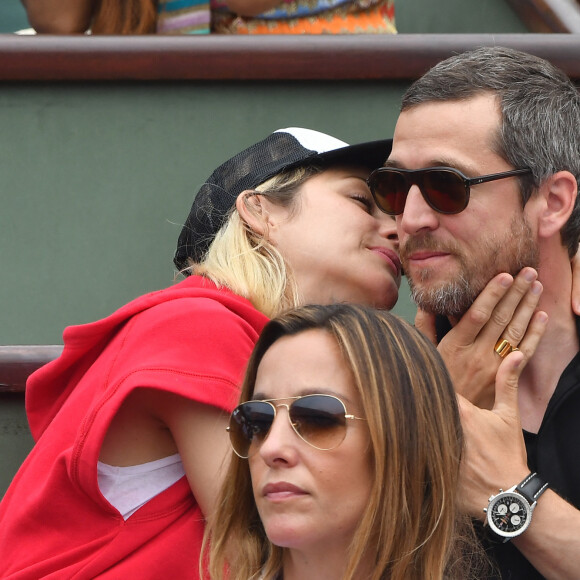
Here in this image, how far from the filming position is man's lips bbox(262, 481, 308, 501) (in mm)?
2037

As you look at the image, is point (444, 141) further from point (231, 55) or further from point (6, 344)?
point (6, 344)

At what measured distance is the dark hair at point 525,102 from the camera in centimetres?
267

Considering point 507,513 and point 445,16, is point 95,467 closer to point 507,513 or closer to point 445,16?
point 507,513

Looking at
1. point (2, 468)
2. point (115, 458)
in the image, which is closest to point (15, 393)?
point (2, 468)

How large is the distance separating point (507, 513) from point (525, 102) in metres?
1.00

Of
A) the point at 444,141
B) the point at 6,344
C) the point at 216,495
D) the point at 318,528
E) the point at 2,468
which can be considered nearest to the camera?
the point at 318,528

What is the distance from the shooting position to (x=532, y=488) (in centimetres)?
240

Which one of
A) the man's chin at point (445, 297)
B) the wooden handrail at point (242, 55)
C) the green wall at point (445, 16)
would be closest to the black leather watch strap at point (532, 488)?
the man's chin at point (445, 297)

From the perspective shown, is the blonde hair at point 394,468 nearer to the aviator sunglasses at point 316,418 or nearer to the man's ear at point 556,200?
A: the aviator sunglasses at point 316,418

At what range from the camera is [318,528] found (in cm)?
202

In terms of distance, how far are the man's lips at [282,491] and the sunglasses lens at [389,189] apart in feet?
3.23

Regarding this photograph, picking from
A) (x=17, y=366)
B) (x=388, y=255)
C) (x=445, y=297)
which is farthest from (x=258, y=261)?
(x=17, y=366)

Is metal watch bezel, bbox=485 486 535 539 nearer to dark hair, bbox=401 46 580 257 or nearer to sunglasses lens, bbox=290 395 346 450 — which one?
sunglasses lens, bbox=290 395 346 450

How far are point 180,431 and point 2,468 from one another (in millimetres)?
1305
